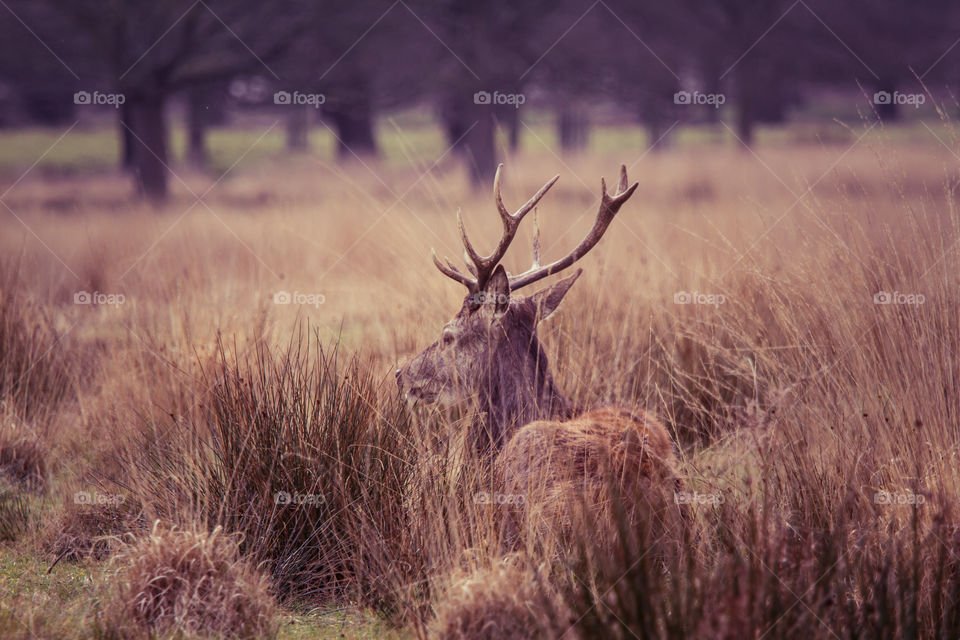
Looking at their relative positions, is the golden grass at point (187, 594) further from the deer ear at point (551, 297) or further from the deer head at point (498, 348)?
the deer ear at point (551, 297)

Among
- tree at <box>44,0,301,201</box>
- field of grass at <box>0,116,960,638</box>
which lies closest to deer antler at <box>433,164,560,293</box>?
field of grass at <box>0,116,960,638</box>

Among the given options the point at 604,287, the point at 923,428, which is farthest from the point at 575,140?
the point at 923,428

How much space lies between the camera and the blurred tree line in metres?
16.0

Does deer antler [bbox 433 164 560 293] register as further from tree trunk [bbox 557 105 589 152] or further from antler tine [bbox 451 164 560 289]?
tree trunk [bbox 557 105 589 152]

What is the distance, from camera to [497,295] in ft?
15.4

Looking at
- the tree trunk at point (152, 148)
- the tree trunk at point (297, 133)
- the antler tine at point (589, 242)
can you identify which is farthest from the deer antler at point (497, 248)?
the tree trunk at point (297, 133)

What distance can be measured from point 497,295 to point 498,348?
11.1 inches

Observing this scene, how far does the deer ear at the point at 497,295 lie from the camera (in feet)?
15.3

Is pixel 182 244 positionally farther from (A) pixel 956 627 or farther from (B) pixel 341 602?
(A) pixel 956 627

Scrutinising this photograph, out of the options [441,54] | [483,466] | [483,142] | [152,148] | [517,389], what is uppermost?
[441,54]

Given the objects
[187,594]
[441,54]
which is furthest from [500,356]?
[441,54]

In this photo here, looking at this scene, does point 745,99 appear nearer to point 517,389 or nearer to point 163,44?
point 163,44

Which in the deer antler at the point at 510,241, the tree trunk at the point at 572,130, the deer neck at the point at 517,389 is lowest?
the deer neck at the point at 517,389

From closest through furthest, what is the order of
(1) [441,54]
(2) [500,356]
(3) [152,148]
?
(2) [500,356], (3) [152,148], (1) [441,54]
